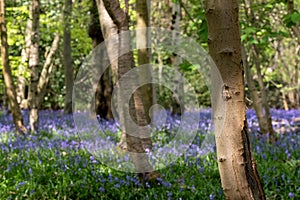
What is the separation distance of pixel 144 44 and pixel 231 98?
23.5 feet

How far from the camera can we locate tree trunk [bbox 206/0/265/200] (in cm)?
211

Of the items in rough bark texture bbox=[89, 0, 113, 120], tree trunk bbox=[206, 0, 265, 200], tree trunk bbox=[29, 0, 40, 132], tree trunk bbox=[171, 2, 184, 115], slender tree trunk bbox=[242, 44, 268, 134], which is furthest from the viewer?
rough bark texture bbox=[89, 0, 113, 120]

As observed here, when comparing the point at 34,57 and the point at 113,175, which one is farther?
the point at 34,57

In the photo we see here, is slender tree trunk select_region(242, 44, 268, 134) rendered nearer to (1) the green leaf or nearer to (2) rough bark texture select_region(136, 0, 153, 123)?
(2) rough bark texture select_region(136, 0, 153, 123)

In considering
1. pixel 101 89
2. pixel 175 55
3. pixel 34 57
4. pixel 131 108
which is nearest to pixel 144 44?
pixel 34 57

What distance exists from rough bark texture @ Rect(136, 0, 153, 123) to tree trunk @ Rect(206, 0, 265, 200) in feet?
21.6

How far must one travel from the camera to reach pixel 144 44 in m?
9.19

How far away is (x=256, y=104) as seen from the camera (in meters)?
7.56

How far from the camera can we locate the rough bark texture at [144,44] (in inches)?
341

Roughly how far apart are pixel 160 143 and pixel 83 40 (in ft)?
27.1

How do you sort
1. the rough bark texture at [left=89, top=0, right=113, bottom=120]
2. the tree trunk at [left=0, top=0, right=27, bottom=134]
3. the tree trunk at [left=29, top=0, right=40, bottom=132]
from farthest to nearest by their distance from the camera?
the rough bark texture at [left=89, top=0, right=113, bottom=120]
the tree trunk at [left=29, top=0, right=40, bottom=132]
the tree trunk at [left=0, top=0, right=27, bottom=134]

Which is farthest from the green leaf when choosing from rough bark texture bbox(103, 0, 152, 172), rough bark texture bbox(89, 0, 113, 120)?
rough bark texture bbox(89, 0, 113, 120)

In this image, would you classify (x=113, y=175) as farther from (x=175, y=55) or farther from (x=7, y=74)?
(x=175, y=55)

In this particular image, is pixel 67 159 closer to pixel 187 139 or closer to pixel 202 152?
pixel 202 152
